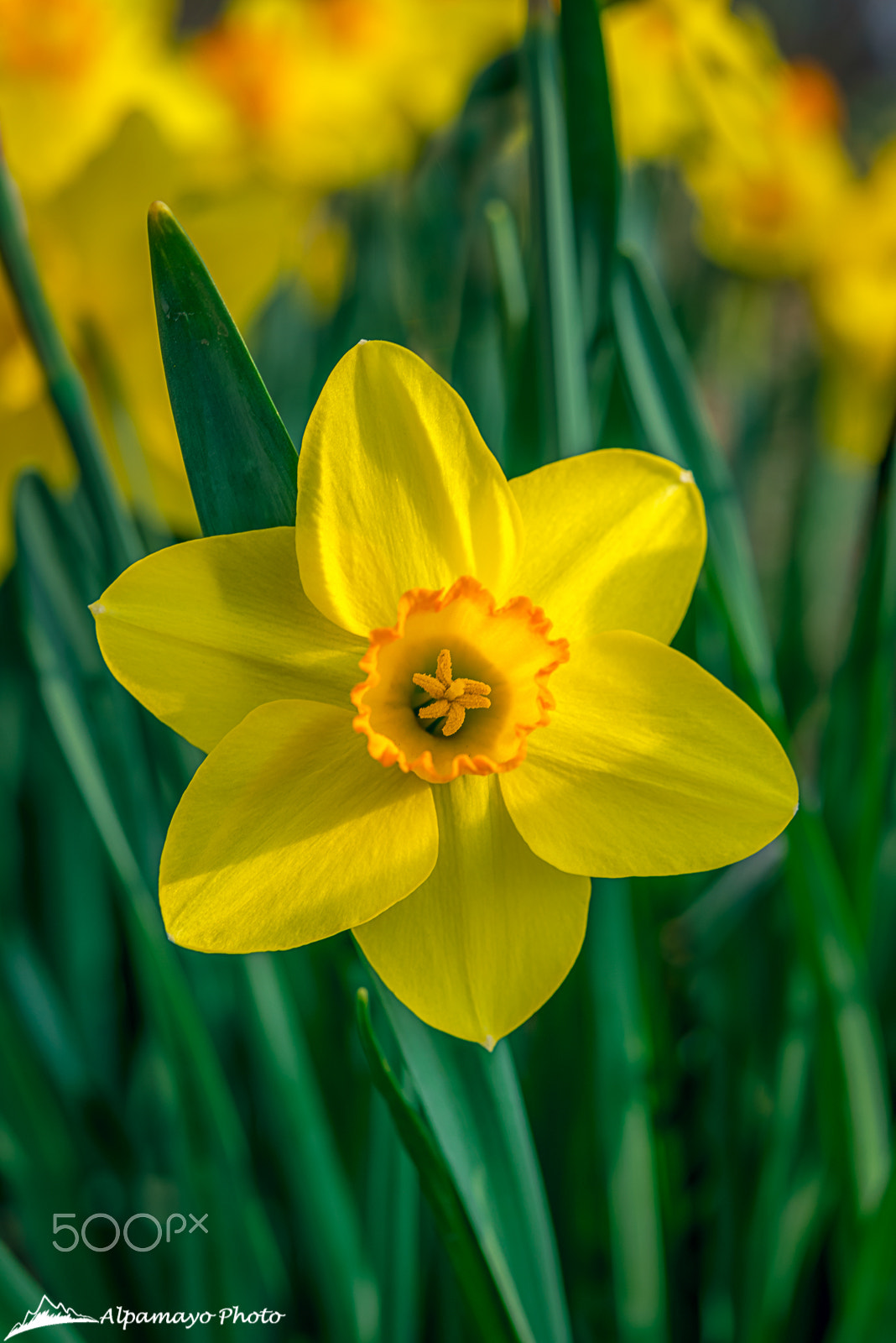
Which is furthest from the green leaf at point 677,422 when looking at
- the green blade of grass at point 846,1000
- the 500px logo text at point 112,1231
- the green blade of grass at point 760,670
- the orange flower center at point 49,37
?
the orange flower center at point 49,37

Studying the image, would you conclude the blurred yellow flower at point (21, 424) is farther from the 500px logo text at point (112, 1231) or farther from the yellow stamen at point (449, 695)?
the 500px logo text at point (112, 1231)

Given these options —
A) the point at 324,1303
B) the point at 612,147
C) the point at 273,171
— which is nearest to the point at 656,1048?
the point at 324,1303

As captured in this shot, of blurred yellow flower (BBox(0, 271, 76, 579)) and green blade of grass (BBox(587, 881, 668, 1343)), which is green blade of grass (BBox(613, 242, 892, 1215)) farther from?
blurred yellow flower (BBox(0, 271, 76, 579))

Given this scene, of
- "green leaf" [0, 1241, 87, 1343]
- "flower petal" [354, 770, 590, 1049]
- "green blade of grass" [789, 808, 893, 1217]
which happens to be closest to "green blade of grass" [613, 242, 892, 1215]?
"green blade of grass" [789, 808, 893, 1217]

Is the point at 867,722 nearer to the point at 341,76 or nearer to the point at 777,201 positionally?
the point at 777,201

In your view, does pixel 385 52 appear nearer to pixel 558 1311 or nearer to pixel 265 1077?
pixel 265 1077
